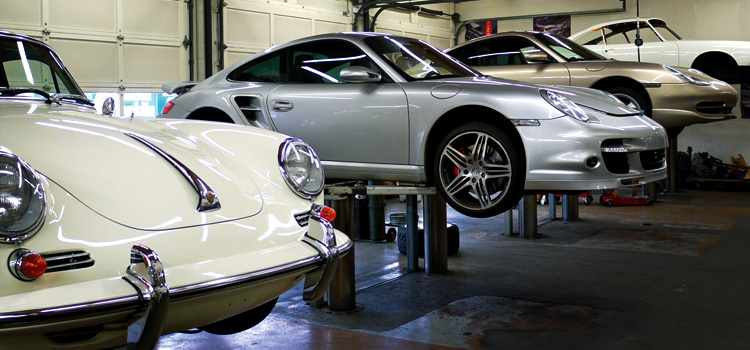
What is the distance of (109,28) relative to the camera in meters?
8.74

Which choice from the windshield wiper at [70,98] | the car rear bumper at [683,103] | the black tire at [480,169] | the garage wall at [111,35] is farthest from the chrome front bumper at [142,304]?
the garage wall at [111,35]

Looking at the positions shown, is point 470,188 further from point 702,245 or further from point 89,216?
point 702,245

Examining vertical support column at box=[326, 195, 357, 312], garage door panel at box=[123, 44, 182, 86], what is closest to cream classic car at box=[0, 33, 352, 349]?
vertical support column at box=[326, 195, 357, 312]

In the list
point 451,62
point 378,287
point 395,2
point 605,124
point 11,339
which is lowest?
point 378,287

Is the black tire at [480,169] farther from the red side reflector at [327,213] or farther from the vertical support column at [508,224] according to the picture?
the vertical support column at [508,224]

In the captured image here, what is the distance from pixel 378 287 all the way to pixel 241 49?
6016mm

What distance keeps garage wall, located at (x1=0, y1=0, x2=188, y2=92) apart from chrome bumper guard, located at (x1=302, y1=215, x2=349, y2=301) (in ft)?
23.0

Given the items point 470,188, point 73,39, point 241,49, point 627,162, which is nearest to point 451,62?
point 470,188

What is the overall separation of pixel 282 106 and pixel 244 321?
200cm

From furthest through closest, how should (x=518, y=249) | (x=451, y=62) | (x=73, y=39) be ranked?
(x=73, y=39)
(x=518, y=249)
(x=451, y=62)

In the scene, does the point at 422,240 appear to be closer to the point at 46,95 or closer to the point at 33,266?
the point at 46,95

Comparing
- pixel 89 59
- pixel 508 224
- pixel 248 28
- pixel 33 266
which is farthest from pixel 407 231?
pixel 248 28

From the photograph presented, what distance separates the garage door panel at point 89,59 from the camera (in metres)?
8.31

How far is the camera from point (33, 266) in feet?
5.07
